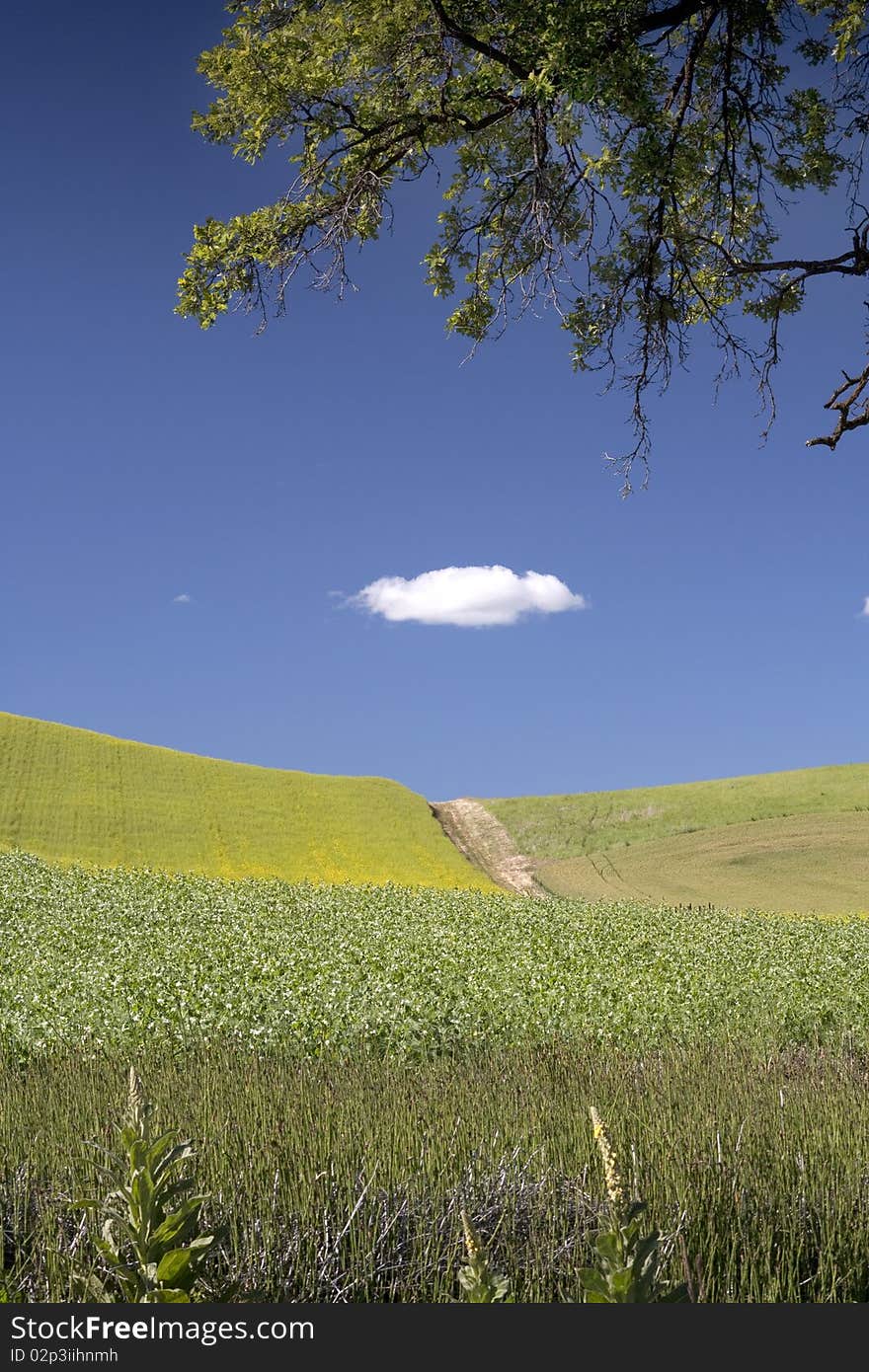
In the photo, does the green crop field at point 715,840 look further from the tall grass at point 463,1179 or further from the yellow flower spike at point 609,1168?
the yellow flower spike at point 609,1168

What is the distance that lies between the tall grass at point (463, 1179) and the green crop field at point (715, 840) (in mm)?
28372

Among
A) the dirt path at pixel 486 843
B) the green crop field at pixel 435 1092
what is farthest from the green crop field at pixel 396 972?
the dirt path at pixel 486 843

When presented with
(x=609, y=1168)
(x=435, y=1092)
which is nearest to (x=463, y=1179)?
(x=435, y=1092)

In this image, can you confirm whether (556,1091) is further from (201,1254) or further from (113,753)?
(113,753)

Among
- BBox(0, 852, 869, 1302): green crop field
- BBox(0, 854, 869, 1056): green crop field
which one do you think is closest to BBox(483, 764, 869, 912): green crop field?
BBox(0, 854, 869, 1056): green crop field

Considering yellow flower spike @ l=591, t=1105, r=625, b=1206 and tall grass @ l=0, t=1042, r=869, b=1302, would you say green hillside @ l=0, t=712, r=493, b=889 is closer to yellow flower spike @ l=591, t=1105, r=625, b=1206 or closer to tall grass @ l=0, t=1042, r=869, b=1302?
tall grass @ l=0, t=1042, r=869, b=1302

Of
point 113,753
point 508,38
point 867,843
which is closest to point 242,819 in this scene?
point 113,753

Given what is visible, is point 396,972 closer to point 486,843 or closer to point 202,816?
point 202,816

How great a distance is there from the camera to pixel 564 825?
50.6 meters

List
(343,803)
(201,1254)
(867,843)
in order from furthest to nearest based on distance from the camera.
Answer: (343,803), (867,843), (201,1254)

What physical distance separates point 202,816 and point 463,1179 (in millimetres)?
39398

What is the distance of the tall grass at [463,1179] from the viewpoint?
14.6 feet

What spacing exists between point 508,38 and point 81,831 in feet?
117

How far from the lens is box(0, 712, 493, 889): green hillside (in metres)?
38.2
